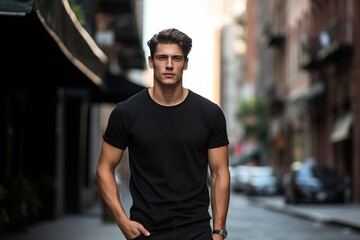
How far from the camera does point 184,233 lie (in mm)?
5477

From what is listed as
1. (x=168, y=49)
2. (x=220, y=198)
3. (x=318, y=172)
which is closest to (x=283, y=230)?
(x=318, y=172)

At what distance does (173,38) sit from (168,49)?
64 millimetres

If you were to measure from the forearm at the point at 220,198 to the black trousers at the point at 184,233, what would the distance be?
159 millimetres

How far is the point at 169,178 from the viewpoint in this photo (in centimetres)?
549

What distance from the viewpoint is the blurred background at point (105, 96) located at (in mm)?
14508

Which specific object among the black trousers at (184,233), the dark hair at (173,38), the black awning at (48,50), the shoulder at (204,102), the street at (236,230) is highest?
the black awning at (48,50)

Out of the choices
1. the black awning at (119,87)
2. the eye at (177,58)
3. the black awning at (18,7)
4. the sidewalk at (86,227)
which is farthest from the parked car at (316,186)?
the eye at (177,58)

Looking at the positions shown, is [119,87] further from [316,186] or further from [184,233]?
[184,233]

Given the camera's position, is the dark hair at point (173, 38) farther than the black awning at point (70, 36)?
No

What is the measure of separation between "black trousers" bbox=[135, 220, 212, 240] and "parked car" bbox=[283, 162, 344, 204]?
99.9 feet

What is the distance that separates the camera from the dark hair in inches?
217

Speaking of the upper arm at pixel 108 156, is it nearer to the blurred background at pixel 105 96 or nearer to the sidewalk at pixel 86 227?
the blurred background at pixel 105 96

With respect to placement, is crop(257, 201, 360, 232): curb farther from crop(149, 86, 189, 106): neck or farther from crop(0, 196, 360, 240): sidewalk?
crop(149, 86, 189, 106): neck

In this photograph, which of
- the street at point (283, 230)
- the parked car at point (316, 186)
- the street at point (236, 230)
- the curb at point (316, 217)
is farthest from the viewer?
the parked car at point (316, 186)
